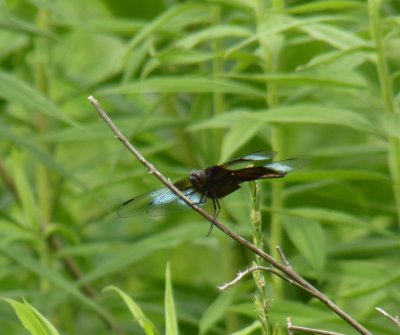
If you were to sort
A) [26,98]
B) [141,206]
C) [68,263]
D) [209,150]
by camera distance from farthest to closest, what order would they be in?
1. [68,263]
2. [209,150]
3. [26,98]
4. [141,206]

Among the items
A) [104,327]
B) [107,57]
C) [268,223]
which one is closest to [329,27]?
[268,223]

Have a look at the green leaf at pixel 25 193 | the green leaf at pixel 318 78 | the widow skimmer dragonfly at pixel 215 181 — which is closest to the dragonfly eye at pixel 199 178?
the widow skimmer dragonfly at pixel 215 181

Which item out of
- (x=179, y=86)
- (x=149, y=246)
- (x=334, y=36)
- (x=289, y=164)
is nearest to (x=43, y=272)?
(x=149, y=246)

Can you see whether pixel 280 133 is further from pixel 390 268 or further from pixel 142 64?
pixel 142 64

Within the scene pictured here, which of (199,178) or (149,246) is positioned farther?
(149,246)

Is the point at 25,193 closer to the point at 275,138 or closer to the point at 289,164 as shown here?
the point at 275,138

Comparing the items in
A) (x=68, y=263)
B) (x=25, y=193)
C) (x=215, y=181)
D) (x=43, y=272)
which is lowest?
(x=68, y=263)
